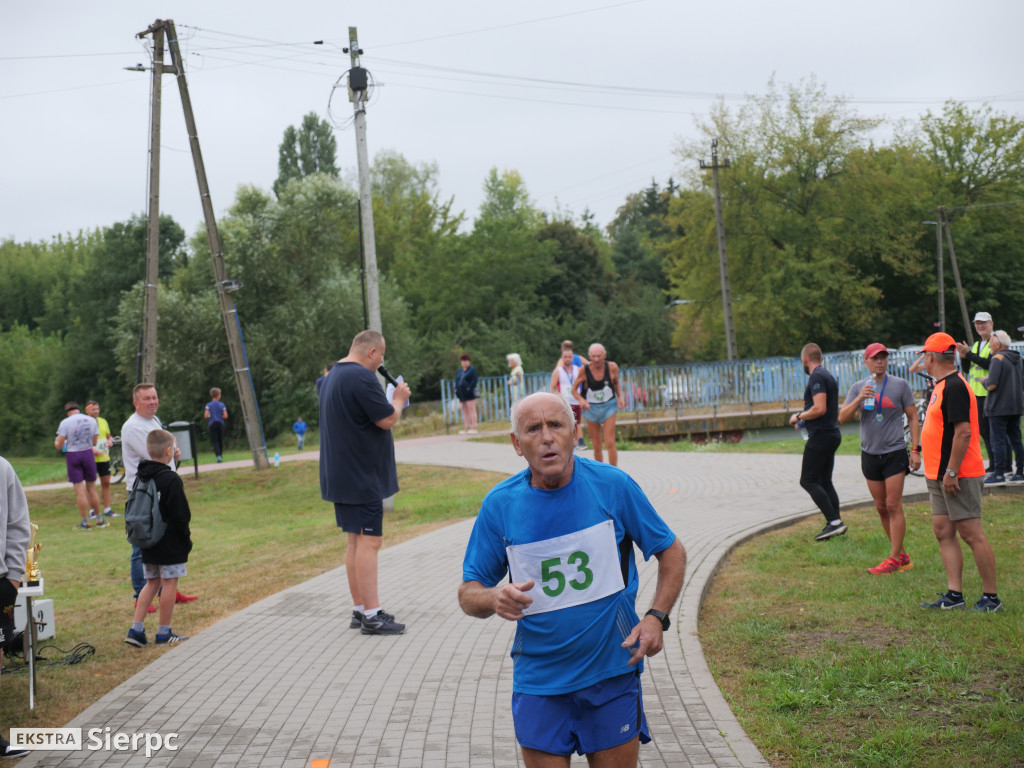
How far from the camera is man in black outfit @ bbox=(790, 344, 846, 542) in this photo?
9.80 metres

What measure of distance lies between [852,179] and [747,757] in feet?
162

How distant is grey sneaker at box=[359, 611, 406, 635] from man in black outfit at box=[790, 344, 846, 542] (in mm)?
4514

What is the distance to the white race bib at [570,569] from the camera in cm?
333

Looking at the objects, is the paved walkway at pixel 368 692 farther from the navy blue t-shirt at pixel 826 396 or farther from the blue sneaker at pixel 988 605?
the blue sneaker at pixel 988 605

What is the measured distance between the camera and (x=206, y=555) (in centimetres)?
1280

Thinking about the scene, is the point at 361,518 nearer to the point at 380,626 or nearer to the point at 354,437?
the point at 354,437

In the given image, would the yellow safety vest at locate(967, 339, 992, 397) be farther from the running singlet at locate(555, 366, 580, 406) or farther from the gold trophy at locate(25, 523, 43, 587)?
the gold trophy at locate(25, 523, 43, 587)

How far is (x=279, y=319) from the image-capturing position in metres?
43.2

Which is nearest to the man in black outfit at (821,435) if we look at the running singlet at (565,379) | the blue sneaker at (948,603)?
the blue sneaker at (948,603)

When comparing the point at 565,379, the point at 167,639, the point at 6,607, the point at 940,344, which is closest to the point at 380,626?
the point at 167,639

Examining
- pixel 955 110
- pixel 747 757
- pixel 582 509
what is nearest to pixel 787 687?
pixel 747 757

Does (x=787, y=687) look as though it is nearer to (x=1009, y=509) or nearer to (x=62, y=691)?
(x=62, y=691)

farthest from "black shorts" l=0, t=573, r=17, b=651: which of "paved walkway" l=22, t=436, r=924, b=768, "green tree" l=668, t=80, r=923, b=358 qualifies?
"green tree" l=668, t=80, r=923, b=358

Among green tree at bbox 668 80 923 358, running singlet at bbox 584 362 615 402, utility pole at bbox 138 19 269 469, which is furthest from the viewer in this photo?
green tree at bbox 668 80 923 358
